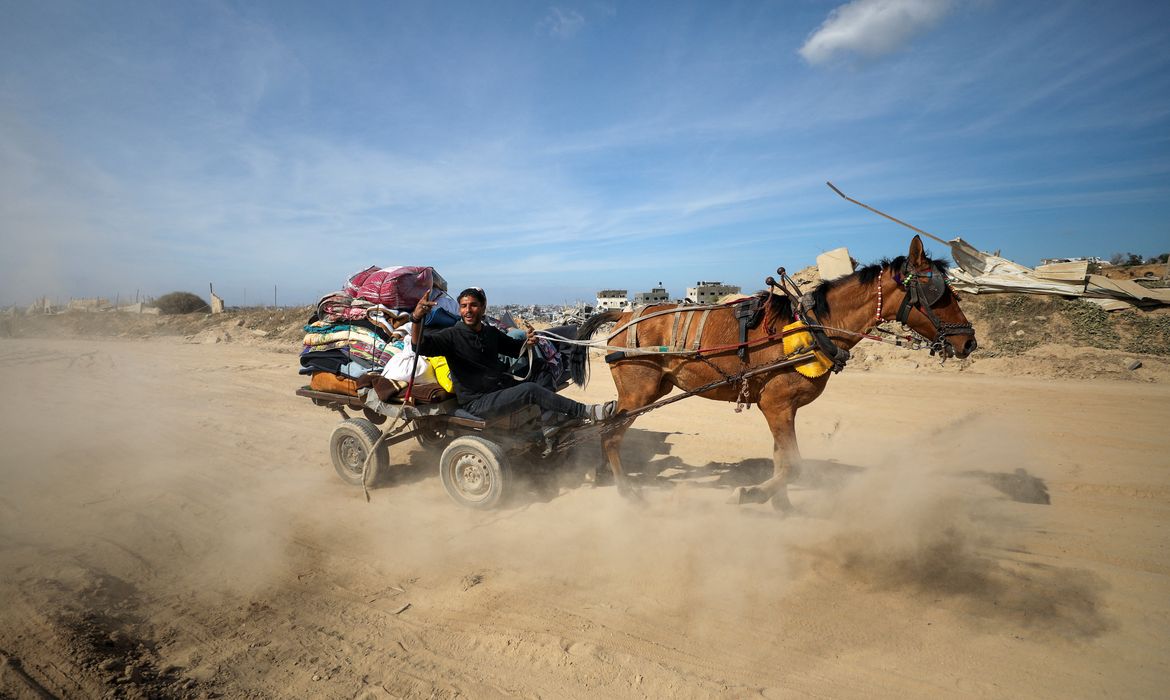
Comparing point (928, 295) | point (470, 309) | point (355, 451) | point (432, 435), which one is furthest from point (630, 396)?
point (355, 451)

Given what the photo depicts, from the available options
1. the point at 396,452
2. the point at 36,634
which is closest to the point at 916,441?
the point at 396,452

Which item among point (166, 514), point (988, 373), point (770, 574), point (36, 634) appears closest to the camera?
point (36, 634)

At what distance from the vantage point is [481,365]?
5.34m

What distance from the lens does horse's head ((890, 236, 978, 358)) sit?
4.33 metres

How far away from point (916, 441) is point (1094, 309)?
11.1 m

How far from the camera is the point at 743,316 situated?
489cm

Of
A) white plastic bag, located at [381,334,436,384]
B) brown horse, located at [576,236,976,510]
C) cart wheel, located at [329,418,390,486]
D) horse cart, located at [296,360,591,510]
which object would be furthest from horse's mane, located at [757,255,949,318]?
cart wheel, located at [329,418,390,486]

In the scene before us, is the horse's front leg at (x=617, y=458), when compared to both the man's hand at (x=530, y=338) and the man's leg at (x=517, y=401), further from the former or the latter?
the man's hand at (x=530, y=338)

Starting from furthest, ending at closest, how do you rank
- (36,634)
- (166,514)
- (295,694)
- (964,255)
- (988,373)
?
(964,255), (988,373), (166,514), (36,634), (295,694)

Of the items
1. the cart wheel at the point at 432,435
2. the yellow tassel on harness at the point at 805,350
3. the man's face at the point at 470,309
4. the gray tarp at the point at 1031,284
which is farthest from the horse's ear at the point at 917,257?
the gray tarp at the point at 1031,284

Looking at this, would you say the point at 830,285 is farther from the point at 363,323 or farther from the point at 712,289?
the point at 712,289

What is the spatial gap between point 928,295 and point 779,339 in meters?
1.22

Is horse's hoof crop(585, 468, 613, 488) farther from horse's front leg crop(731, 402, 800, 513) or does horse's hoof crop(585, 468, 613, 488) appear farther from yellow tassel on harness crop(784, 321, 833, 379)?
yellow tassel on harness crop(784, 321, 833, 379)

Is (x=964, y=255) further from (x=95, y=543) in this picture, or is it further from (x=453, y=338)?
(x=95, y=543)
